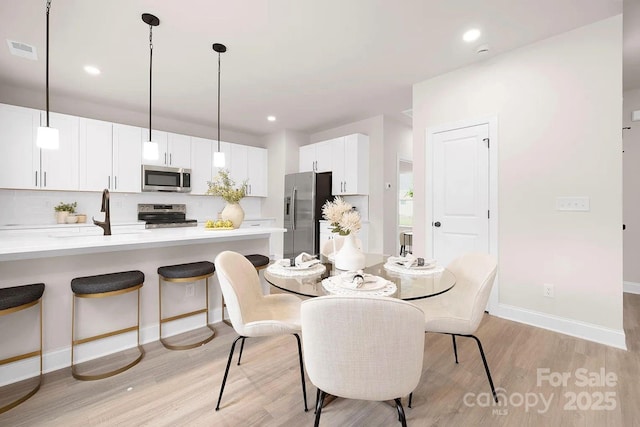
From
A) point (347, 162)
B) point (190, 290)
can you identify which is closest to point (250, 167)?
point (347, 162)

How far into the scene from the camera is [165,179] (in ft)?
14.8

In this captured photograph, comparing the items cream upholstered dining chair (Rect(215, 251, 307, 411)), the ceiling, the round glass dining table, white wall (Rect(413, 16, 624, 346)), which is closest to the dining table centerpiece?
the round glass dining table

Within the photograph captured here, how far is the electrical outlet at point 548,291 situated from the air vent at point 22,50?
5340mm

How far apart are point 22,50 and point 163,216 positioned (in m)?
2.63

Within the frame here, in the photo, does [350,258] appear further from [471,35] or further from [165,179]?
[165,179]

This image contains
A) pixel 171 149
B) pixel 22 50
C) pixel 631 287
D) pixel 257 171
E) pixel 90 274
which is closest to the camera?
pixel 90 274

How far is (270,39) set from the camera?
257 centimetres

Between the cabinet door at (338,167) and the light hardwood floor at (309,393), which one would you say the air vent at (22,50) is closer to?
the light hardwood floor at (309,393)

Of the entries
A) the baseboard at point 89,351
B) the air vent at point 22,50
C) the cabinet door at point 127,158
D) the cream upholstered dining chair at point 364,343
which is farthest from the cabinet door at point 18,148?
the cream upholstered dining chair at point 364,343

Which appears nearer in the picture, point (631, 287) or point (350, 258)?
point (350, 258)

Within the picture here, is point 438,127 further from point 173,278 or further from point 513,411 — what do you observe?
point 173,278

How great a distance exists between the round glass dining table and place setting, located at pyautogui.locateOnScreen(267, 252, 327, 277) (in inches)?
1.0

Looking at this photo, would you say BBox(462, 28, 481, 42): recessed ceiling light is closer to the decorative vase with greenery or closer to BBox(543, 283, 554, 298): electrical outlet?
BBox(543, 283, 554, 298): electrical outlet

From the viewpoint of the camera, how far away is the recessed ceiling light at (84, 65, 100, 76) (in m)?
3.06
